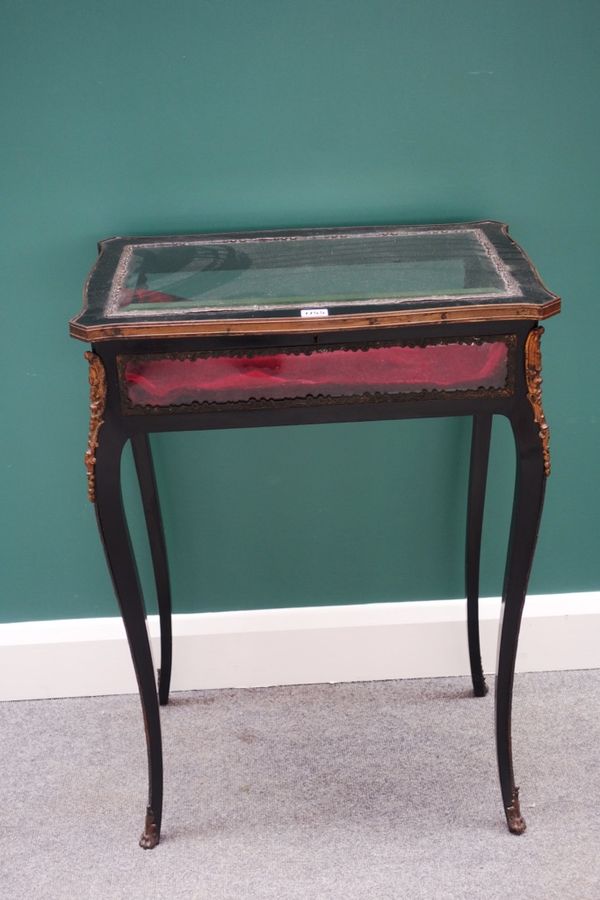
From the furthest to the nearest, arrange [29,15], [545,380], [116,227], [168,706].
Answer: [168,706]
[545,380]
[116,227]
[29,15]

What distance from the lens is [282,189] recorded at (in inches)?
70.4

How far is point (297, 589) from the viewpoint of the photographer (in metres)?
2.06

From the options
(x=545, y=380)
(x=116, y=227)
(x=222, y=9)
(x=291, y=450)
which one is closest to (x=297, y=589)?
(x=291, y=450)

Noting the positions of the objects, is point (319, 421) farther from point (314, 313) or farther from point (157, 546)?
point (157, 546)

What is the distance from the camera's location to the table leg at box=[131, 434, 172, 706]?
6.12ft

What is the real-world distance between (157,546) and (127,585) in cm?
36

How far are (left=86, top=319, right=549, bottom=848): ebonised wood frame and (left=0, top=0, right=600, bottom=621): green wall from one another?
16.9 inches

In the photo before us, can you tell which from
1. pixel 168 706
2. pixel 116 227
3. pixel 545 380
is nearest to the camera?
pixel 116 227

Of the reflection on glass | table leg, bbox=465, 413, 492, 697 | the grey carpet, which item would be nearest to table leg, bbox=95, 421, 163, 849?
the grey carpet

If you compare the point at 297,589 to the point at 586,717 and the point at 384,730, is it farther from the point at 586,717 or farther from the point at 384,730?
the point at 586,717

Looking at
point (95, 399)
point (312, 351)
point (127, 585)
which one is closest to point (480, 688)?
point (127, 585)

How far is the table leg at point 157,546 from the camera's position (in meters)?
1.86

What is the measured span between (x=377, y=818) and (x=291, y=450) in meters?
0.67

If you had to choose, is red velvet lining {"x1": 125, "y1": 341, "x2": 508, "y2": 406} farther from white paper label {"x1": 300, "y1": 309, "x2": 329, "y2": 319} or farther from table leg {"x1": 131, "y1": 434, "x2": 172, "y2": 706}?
table leg {"x1": 131, "y1": 434, "x2": 172, "y2": 706}
